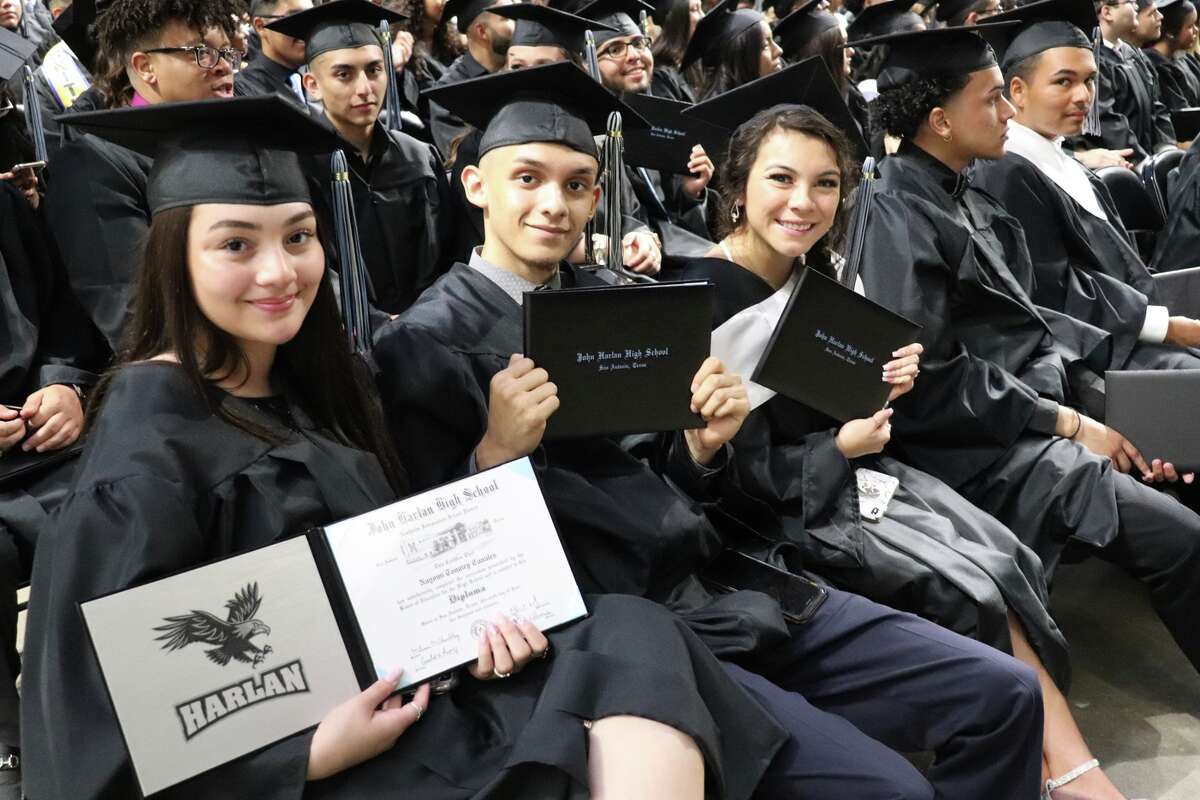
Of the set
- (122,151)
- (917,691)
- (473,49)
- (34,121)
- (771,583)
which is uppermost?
(473,49)

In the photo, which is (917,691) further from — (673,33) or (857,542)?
(673,33)

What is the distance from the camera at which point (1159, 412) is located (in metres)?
3.00

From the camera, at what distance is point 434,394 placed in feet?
6.57

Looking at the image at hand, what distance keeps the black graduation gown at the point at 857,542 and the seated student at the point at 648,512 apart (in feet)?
0.55

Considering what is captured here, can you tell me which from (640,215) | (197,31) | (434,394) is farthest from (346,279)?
(640,215)

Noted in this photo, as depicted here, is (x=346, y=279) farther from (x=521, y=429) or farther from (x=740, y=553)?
(x=740, y=553)

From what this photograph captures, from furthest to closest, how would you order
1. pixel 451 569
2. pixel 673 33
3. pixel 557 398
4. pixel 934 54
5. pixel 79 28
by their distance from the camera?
pixel 673 33
pixel 79 28
pixel 934 54
pixel 557 398
pixel 451 569

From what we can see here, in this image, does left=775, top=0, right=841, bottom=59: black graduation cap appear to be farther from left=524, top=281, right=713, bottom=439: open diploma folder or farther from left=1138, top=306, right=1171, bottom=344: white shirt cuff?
left=524, top=281, right=713, bottom=439: open diploma folder

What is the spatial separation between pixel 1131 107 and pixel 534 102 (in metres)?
5.90

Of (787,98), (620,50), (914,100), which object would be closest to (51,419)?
(787,98)

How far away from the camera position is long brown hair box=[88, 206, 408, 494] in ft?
5.29

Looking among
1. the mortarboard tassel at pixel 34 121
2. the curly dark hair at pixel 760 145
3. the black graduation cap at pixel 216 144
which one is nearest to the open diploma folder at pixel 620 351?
the black graduation cap at pixel 216 144

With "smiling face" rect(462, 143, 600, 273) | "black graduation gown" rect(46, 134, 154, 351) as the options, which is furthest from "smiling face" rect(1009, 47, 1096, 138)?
"black graduation gown" rect(46, 134, 154, 351)

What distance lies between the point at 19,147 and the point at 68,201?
24cm
